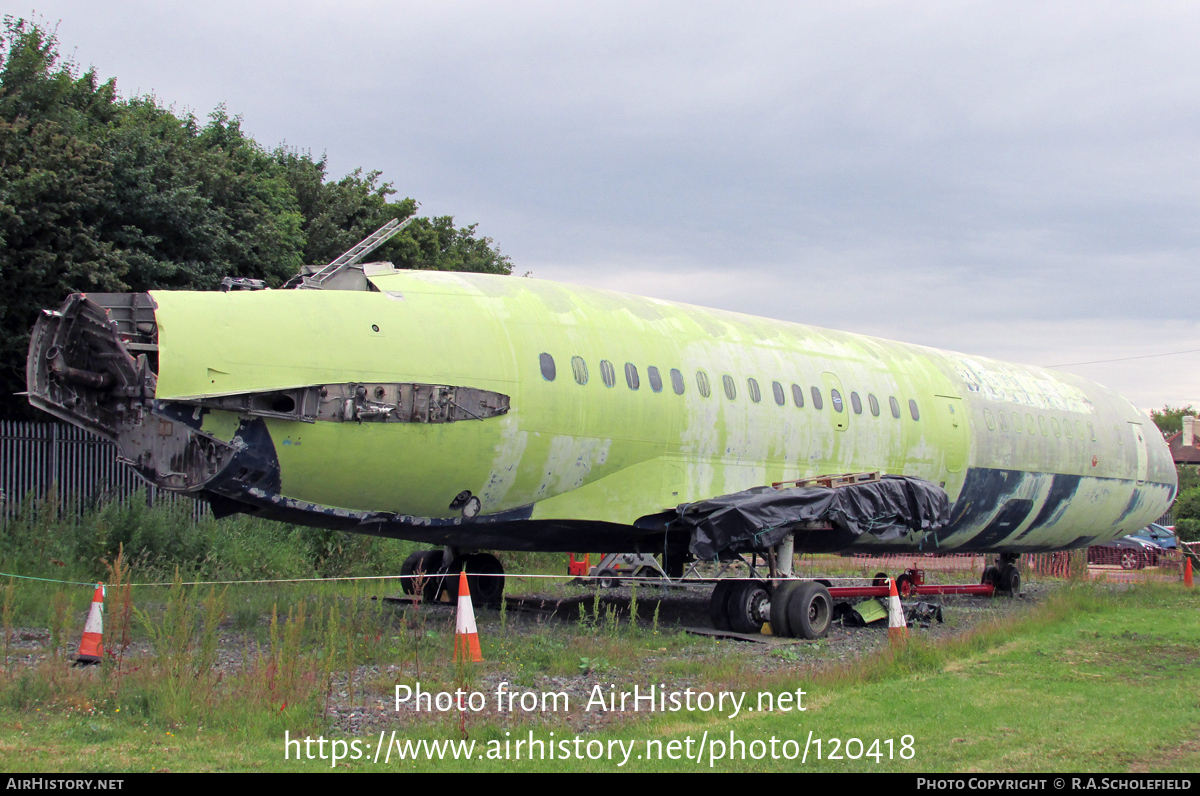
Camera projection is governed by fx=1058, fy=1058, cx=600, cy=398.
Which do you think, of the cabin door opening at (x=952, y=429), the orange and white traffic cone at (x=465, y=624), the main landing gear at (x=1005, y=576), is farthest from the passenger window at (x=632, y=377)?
the main landing gear at (x=1005, y=576)

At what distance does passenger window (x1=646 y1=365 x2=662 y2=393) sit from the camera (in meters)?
14.2

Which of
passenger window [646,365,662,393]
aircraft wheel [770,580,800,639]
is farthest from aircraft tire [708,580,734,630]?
passenger window [646,365,662,393]

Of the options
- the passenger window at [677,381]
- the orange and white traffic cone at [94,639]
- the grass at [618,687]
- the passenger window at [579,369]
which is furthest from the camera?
the passenger window at [677,381]

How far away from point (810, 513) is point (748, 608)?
154 centimetres

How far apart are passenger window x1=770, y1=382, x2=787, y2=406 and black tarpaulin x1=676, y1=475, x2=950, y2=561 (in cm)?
148

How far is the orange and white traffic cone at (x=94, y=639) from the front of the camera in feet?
33.0

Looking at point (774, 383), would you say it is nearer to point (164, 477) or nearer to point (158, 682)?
point (164, 477)

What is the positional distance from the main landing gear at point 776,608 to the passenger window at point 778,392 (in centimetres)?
281

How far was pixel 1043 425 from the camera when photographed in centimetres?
2067

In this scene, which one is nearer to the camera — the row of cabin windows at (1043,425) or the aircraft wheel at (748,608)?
the aircraft wheel at (748,608)

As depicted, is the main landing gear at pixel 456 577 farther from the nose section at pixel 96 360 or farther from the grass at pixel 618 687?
the nose section at pixel 96 360

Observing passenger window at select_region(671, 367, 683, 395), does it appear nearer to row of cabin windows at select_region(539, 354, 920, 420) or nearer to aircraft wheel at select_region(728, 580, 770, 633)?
row of cabin windows at select_region(539, 354, 920, 420)

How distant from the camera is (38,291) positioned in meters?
19.7
